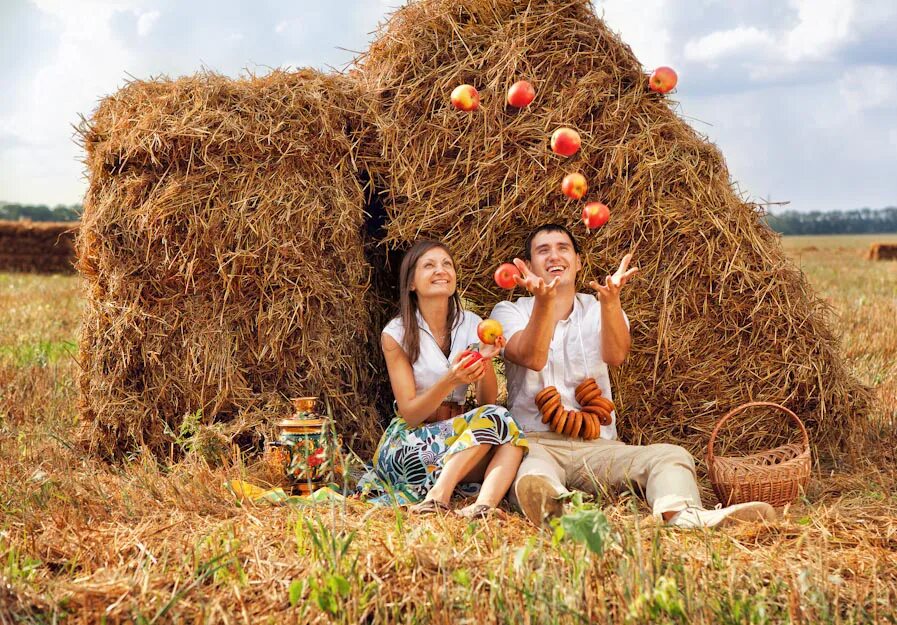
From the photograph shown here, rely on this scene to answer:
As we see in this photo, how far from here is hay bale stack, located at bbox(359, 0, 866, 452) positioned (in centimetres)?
465

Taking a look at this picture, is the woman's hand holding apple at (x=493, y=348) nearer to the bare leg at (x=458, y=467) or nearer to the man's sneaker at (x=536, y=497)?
the bare leg at (x=458, y=467)

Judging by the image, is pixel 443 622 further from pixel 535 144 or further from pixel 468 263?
pixel 535 144

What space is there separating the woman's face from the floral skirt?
661mm

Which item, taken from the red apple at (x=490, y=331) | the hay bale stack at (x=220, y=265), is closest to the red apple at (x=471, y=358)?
the red apple at (x=490, y=331)

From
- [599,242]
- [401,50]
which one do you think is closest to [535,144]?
[599,242]

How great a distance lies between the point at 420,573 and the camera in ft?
8.66

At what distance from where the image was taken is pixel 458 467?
12.7 feet

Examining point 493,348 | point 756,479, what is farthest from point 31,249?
point 756,479

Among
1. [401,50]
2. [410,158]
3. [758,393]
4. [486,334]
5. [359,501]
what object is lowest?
[359,501]

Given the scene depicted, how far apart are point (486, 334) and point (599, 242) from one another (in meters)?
1.05

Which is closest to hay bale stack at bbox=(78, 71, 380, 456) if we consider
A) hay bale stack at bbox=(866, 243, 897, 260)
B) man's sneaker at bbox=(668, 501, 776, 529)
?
man's sneaker at bbox=(668, 501, 776, 529)

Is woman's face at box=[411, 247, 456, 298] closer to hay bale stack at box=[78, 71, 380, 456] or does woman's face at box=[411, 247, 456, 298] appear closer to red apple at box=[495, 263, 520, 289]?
red apple at box=[495, 263, 520, 289]

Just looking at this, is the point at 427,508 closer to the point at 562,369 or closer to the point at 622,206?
the point at 562,369

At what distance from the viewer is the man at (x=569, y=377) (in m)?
3.55
